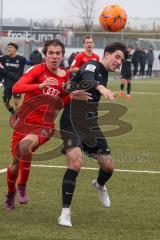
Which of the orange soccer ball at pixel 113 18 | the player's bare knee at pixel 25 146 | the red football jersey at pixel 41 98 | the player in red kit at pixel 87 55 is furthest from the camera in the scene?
the orange soccer ball at pixel 113 18

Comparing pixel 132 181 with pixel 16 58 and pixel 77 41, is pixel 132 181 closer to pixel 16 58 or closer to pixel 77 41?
pixel 16 58

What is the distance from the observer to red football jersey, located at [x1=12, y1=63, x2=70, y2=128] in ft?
26.5

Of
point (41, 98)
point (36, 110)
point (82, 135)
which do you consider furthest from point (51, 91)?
point (82, 135)

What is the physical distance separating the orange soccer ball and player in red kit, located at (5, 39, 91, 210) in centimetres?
1142

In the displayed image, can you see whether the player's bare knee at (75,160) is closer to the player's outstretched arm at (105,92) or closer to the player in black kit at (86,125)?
the player in black kit at (86,125)

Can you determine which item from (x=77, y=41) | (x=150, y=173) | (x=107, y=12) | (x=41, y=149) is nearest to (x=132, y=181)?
(x=150, y=173)

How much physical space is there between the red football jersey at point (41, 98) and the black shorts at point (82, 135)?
26cm

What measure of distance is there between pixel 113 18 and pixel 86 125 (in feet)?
38.7

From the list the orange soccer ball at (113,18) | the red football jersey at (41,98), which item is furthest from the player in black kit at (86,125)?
the orange soccer ball at (113,18)

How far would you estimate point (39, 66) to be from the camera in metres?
8.16

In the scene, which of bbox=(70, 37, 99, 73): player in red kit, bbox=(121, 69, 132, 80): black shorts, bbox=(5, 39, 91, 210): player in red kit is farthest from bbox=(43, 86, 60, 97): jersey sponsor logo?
bbox=(121, 69, 132, 80): black shorts

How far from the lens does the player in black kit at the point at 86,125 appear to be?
7.53 metres

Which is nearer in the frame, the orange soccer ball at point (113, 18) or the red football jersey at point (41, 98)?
the red football jersey at point (41, 98)

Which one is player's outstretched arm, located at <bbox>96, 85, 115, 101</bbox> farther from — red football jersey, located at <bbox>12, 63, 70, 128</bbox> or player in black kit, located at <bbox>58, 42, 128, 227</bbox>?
red football jersey, located at <bbox>12, 63, 70, 128</bbox>
